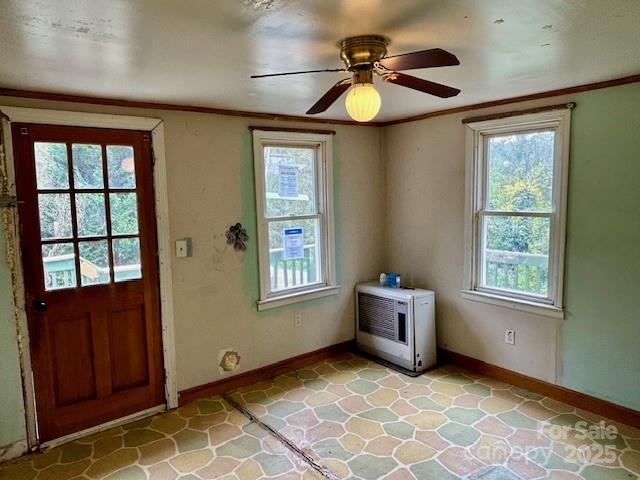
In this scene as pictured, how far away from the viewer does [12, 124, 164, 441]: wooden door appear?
2.71 meters

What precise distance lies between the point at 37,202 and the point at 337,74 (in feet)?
6.55

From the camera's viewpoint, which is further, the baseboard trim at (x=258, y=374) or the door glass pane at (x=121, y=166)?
the baseboard trim at (x=258, y=374)

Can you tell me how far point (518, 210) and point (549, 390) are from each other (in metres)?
1.38

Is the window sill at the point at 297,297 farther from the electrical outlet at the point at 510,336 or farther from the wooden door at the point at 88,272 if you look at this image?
the electrical outlet at the point at 510,336

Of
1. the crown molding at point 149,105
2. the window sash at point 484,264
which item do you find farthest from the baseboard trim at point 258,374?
the crown molding at point 149,105

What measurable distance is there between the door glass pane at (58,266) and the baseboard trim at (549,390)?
3.12 m

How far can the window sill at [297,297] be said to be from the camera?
12.1 feet

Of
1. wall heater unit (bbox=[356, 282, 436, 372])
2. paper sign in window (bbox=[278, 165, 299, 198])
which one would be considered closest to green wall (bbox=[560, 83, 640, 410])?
wall heater unit (bbox=[356, 282, 436, 372])

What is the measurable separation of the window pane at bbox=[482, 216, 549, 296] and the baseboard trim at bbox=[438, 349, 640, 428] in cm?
69

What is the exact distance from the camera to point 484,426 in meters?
2.89

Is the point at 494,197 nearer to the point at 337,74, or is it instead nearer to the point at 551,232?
the point at 551,232

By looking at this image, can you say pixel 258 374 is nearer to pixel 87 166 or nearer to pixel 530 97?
pixel 87 166

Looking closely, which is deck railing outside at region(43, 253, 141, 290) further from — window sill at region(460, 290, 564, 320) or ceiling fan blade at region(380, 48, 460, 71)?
window sill at region(460, 290, 564, 320)

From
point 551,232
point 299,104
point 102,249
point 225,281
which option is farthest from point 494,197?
point 102,249
